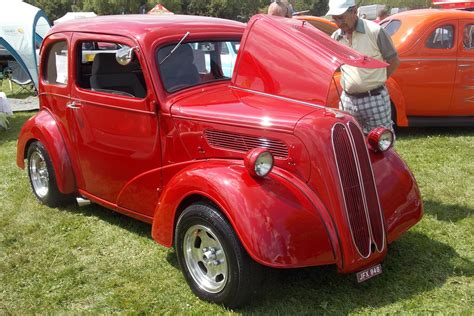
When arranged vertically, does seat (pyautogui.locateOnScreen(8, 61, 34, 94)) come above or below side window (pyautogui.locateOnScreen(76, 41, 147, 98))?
below

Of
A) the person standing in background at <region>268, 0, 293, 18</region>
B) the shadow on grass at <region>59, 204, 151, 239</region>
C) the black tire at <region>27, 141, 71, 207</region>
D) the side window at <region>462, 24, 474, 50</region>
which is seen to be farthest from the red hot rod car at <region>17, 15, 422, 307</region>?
the side window at <region>462, 24, 474, 50</region>

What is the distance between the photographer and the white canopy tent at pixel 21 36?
38.1 ft

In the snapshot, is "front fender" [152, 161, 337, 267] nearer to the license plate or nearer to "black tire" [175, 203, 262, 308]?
"black tire" [175, 203, 262, 308]

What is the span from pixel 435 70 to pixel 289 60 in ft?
14.5

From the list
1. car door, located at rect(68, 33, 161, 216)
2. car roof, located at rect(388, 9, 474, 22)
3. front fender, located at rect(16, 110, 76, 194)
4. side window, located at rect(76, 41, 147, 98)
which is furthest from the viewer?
car roof, located at rect(388, 9, 474, 22)

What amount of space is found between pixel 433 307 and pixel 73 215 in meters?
3.32

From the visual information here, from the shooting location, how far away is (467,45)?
7.12 m

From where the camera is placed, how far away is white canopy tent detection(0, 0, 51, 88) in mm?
11602

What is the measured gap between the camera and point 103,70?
13.7ft

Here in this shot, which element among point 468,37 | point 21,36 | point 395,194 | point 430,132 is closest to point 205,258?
point 395,194

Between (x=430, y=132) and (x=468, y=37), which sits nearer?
(x=468, y=37)

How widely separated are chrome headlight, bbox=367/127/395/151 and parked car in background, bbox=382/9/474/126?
11.8ft

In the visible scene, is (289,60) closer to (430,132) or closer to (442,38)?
(442,38)

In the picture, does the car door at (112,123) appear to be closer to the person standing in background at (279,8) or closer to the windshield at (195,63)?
the windshield at (195,63)
